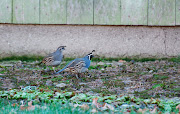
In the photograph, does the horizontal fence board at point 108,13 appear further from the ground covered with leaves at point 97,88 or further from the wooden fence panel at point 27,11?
the wooden fence panel at point 27,11

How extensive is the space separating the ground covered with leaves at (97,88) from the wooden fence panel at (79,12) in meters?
1.09

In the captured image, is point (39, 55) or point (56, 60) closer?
point (56, 60)

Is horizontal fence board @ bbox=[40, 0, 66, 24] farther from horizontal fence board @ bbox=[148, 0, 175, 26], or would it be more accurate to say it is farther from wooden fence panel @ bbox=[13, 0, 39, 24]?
horizontal fence board @ bbox=[148, 0, 175, 26]

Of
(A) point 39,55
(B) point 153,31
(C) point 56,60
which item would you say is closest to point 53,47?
(A) point 39,55

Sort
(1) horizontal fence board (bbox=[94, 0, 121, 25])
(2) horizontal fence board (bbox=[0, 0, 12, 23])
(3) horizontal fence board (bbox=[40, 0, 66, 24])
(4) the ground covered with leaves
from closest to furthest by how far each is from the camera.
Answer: (4) the ground covered with leaves < (2) horizontal fence board (bbox=[0, 0, 12, 23]) < (3) horizontal fence board (bbox=[40, 0, 66, 24]) < (1) horizontal fence board (bbox=[94, 0, 121, 25])

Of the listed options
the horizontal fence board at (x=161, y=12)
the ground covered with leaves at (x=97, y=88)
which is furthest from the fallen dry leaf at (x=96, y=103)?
the horizontal fence board at (x=161, y=12)

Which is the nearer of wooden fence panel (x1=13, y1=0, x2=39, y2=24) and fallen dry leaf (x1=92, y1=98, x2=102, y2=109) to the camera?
fallen dry leaf (x1=92, y1=98, x2=102, y2=109)

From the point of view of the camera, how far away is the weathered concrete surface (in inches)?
321

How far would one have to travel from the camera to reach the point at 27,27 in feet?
26.8

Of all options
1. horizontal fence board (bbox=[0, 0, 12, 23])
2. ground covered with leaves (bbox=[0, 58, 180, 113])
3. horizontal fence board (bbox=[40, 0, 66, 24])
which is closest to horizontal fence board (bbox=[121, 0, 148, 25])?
ground covered with leaves (bbox=[0, 58, 180, 113])

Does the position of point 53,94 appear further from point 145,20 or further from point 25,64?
point 145,20

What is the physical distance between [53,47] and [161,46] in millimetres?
2772

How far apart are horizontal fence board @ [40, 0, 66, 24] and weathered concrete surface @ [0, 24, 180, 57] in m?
0.16

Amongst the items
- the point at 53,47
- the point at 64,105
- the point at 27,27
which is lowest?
the point at 64,105
